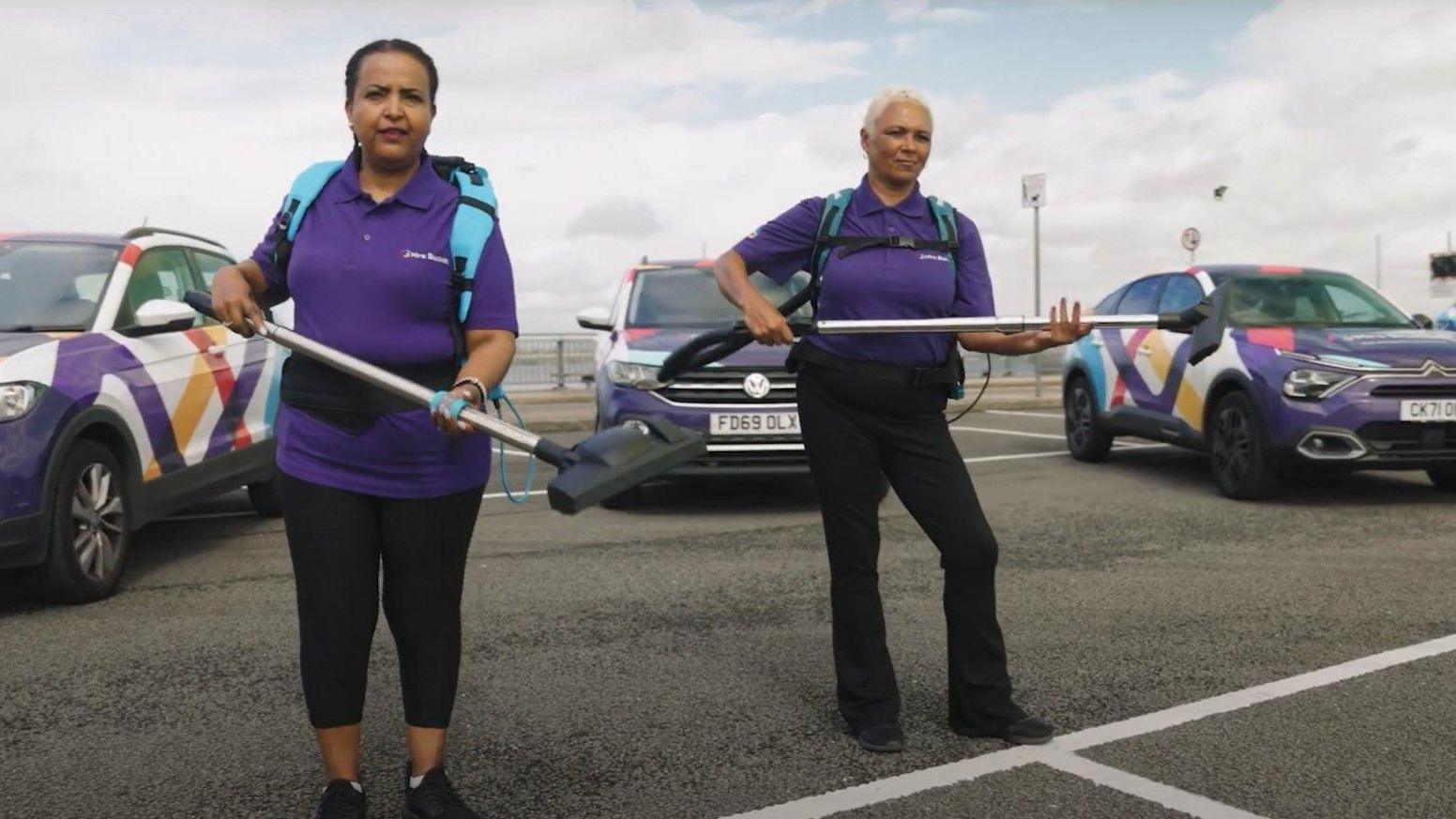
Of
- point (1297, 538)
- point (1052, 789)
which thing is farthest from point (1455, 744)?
point (1297, 538)

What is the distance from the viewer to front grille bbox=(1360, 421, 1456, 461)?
312 inches

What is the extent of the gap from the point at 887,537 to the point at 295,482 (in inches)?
181

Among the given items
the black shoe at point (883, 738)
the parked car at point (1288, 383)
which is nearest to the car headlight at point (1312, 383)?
the parked car at point (1288, 383)

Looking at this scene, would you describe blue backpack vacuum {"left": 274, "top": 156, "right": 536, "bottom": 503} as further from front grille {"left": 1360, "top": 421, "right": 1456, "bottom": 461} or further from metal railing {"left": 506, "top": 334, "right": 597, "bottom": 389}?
metal railing {"left": 506, "top": 334, "right": 597, "bottom": 389}

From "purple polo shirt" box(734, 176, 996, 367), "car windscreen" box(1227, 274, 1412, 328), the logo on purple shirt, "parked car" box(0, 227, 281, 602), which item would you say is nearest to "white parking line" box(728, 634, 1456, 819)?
"purple polo shirt" box(734, 176, 996, 367)

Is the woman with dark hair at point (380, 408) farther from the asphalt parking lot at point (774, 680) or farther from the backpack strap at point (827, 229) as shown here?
the backpack strap at point (827, 229)

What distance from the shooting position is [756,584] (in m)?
5.99

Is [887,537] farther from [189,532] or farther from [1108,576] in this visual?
[189,532]

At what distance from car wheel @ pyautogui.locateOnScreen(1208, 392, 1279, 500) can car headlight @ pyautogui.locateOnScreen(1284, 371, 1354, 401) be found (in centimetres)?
27

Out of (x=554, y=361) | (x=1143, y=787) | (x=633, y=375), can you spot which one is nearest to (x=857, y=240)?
(x=1143, y=787)

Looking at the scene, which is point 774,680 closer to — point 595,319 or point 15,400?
point 15,400

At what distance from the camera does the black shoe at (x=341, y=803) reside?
121 inches

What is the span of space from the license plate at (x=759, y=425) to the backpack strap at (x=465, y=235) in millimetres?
4995

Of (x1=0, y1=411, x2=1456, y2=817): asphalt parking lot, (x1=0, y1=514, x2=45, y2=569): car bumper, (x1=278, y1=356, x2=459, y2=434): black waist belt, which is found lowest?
(x1=0, y1=411, x2=1456, y2=817): asphalt parking lot
